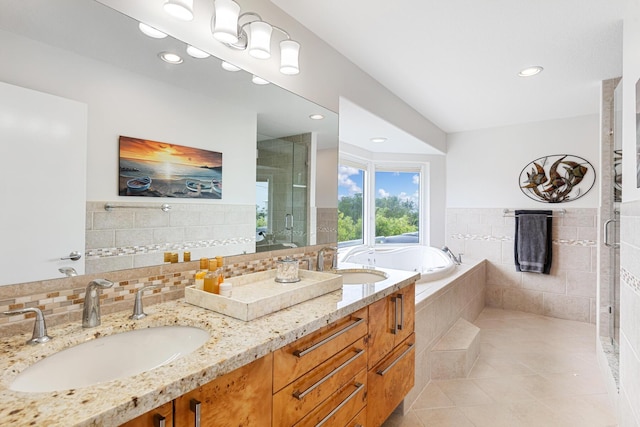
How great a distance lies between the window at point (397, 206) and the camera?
455 cm

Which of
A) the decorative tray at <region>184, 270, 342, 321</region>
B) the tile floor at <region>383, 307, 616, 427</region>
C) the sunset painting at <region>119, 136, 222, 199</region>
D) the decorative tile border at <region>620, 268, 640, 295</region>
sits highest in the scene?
the sunset painting at <region>119, 136, 222, 199</region>

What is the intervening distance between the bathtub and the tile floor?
1079mm

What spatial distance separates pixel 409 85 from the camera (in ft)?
9.34

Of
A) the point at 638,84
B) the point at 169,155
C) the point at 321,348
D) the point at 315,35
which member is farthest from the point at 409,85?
the point at 321,348

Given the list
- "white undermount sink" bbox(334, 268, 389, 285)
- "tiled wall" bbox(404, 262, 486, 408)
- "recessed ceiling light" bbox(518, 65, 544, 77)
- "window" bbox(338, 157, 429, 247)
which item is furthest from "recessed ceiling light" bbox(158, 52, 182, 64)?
"window" bbox(338, 157, 429, 247)

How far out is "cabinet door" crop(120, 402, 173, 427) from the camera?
27.8 inches

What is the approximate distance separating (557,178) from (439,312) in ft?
7.82

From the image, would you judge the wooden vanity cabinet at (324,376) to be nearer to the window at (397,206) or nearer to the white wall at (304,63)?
the white wall at (304,63)

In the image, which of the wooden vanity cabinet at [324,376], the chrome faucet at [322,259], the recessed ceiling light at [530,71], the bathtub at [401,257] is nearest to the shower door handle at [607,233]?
the recessed ceiling light at [530,71]

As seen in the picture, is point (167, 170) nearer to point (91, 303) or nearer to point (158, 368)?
point (91, 303)

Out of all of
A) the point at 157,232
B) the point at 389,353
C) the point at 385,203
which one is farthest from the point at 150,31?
the point at 385,203

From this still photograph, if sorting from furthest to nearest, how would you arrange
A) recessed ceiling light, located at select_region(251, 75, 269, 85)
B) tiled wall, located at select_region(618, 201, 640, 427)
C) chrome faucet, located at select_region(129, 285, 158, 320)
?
recessed ceiling light, located at select_region(251, 75, 269, 85) → tiled wall, located at select_region(618, 201, 640, 427) → chrome faucet, located at select_region(129, 285, 158, 320)

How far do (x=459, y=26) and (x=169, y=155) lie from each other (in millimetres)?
1761

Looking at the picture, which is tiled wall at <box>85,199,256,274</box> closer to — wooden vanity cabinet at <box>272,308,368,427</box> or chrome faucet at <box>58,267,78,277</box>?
chrome faucet at <box>58,267,78,277</box>
